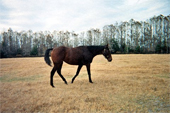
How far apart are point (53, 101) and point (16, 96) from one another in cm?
172

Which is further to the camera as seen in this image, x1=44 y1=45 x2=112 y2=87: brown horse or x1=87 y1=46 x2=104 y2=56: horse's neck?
x1=87 y1=46 x2=104 y2=56: horse's neck

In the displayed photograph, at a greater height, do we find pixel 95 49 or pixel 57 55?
pixel 95 49

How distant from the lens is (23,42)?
151 feet

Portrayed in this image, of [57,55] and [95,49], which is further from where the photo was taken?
[95,49]

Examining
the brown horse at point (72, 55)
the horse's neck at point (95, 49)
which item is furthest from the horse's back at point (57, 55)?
the horse's neck at point (95, 49)

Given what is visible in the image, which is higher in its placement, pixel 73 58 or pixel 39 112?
pixel 73 58

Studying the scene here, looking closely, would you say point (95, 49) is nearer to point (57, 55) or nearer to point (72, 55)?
point (72, 55)

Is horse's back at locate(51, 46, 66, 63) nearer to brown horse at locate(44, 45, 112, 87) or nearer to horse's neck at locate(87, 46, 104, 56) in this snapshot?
brown horse at locate(44, 45, 112, 87)

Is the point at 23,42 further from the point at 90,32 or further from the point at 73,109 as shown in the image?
the point at 73,109

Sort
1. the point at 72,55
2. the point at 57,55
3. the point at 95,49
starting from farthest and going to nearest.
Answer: the point at 95,49
the point at 72,55
the point at 57,55

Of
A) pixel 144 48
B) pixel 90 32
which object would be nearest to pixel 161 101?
pixel 90 32

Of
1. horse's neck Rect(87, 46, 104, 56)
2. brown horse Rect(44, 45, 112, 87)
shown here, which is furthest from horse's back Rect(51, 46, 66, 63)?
horse's neck Rect(87, 46, 104, 56)

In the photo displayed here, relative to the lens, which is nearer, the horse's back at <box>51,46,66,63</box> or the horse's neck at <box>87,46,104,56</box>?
the horse's back at <box>51,46,66,63</box>

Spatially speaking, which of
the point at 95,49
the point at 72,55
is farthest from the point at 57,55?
the point at 95,49
